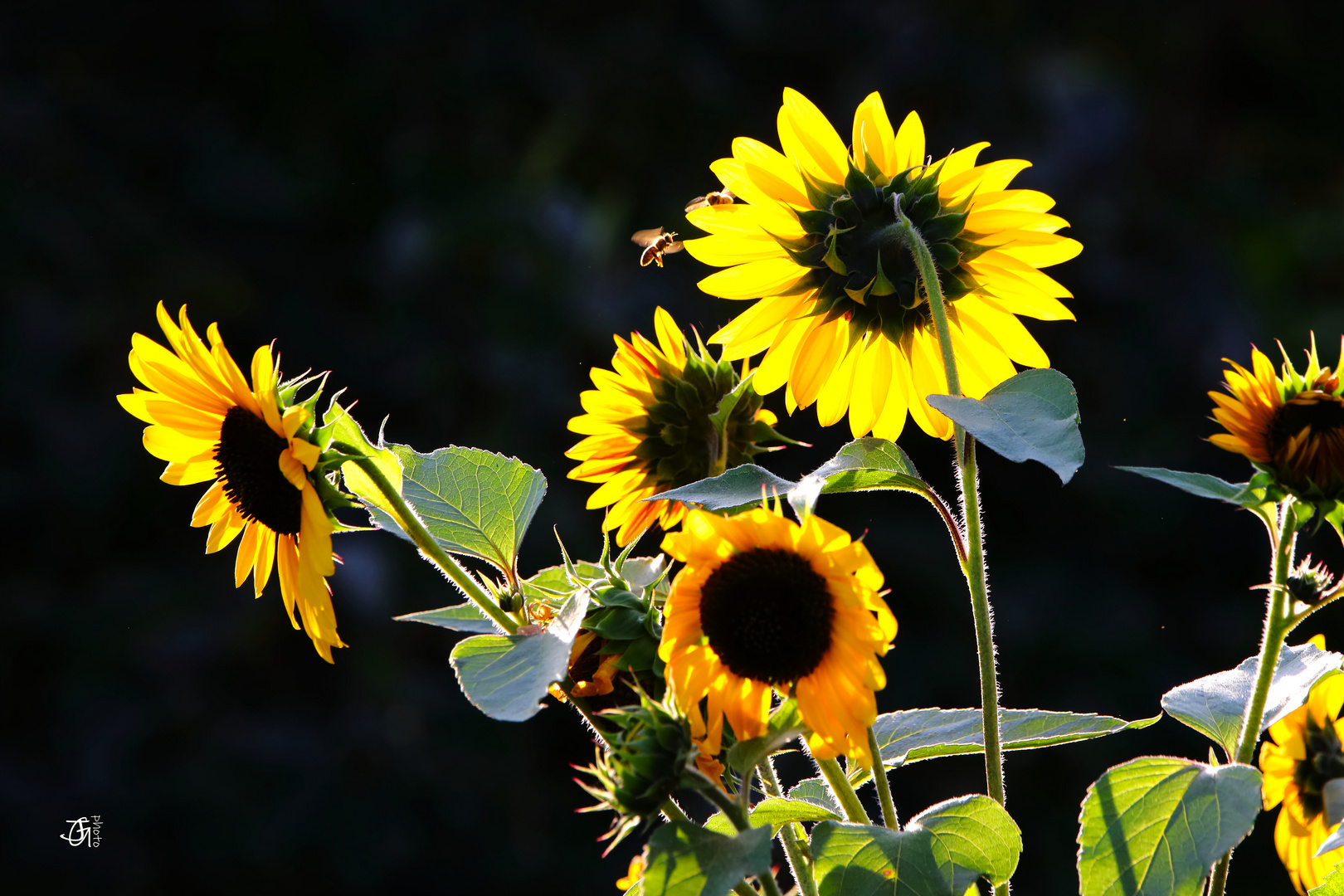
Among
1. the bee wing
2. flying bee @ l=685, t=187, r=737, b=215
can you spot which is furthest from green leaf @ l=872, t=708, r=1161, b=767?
the bee wing

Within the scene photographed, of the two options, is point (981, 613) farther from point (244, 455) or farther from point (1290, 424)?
point (244, 455)

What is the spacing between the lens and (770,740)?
378 millimetres

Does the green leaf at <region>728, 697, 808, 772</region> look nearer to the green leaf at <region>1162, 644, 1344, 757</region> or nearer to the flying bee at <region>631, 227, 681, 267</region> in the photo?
the green leaf at <region>1162, 644, 1344, 757</region>

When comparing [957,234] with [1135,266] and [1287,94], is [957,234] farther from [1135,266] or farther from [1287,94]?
[1287,94]

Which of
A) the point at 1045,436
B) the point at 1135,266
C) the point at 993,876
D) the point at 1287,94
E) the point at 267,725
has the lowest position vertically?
the point at 993,876

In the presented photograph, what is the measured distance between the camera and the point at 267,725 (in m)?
2.57

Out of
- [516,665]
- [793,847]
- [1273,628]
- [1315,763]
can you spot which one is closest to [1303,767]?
[1315,763]

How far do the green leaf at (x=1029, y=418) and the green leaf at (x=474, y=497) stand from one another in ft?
0.54

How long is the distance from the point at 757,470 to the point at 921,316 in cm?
16

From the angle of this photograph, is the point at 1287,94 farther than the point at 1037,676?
Yes

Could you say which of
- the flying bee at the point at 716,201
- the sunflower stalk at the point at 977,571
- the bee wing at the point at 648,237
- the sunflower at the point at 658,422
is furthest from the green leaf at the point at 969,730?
the bee wing at the point at 648,237

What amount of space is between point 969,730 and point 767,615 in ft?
→ 0.32

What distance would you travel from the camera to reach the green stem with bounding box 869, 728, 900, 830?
39cm

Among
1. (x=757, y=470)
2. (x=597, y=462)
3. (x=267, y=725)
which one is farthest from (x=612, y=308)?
(x=757, y=470)
